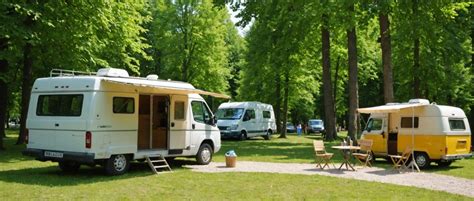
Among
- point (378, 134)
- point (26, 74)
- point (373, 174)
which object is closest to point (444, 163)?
point (378, 134)

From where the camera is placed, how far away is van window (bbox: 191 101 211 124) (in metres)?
15.8

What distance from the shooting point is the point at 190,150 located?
51.2 feet

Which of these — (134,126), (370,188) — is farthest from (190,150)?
(370,188)

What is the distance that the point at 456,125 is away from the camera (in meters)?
17.1

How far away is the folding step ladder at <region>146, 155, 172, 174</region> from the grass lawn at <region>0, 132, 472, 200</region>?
0.30 m

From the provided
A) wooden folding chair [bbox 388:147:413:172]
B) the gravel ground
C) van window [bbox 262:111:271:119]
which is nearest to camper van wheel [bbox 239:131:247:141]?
van window [bbox 262:111:271:119]

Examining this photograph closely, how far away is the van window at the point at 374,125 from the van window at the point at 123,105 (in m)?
9.29

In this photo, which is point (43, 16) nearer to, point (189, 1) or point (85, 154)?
point (85, 154)

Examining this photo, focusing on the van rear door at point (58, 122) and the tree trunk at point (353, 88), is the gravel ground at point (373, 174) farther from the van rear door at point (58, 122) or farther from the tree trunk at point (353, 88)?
the tree trunk at point (353, 88)

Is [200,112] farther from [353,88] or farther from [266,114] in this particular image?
[266,114]

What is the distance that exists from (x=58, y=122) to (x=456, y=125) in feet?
41.0

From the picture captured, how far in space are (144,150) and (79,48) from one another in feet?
23.6

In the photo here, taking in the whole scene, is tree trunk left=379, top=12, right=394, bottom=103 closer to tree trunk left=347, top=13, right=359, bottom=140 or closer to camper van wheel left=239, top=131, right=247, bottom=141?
tree trunk left=347, top=13, right=359, bottom=140

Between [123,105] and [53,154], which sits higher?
[123,105]
